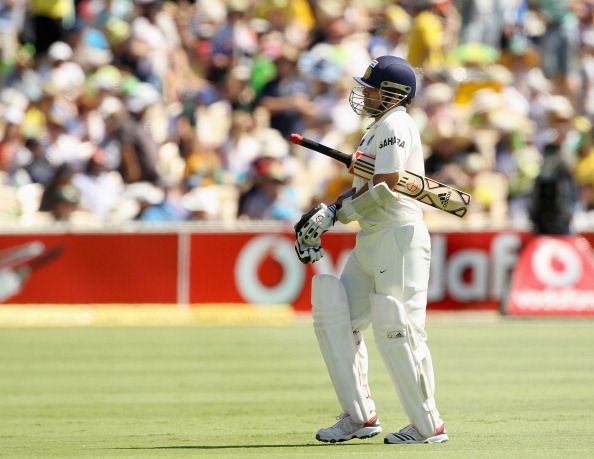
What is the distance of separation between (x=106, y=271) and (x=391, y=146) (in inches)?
383

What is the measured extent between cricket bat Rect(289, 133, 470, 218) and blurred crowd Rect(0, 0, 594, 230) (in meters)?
9.05

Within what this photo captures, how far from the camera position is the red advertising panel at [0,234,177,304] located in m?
16.6

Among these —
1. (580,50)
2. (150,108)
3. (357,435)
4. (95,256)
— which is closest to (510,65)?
(580,50)

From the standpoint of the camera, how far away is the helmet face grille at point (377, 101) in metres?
7.50

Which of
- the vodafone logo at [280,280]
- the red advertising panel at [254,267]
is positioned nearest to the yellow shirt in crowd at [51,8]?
the red advertising panel at [254,267]

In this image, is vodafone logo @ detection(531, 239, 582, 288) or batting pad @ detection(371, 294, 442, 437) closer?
batting pad @ detection(371, 294, 442, 437)

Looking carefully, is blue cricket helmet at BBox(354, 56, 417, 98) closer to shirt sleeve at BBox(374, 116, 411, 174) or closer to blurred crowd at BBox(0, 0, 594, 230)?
shirt sleeve at BBox(374, 116, 411, 174)

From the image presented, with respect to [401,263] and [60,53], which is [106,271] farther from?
[401,263]

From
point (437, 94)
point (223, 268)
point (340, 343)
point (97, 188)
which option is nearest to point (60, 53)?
point (97, 188)

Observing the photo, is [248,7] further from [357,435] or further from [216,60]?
[357,435]

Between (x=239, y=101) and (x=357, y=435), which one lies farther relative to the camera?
(x=239, y=101)

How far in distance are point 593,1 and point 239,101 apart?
19.1 ft

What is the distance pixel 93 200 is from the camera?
670 inches

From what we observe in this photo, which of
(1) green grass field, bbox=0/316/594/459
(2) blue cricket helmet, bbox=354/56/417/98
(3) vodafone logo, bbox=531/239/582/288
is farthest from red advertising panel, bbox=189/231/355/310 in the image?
(2) blue cricket helmet, bbox=354/56/417/98
